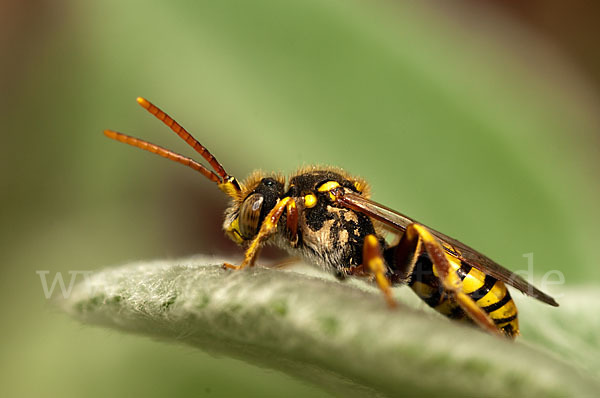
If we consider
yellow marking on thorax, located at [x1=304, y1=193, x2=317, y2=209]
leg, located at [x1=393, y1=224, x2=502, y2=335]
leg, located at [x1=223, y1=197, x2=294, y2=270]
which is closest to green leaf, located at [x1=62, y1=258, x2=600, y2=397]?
leg, located at [x1=223, y1=197, x2=294, y2=270]

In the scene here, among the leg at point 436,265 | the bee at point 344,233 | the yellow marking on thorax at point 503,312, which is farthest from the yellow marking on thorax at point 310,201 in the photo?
the yellow marking on thorax at point 503,312

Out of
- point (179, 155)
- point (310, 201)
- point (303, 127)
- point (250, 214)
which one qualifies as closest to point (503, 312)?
point (310, 201)

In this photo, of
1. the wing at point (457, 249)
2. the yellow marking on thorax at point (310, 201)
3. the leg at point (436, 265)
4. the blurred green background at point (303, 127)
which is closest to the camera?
the leg at point (436, 265)

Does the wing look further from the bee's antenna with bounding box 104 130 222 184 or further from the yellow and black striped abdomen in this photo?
the bee's antenna with bounding box 104 130 222 184

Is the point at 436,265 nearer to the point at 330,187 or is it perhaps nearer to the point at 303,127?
the point at 330,187

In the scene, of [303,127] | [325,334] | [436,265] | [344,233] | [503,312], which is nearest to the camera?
[325,334]

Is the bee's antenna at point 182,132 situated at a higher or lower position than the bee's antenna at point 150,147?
higher

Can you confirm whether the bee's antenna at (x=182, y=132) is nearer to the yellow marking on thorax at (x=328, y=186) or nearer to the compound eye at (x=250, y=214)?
the compound eye at (x=250, y=214)

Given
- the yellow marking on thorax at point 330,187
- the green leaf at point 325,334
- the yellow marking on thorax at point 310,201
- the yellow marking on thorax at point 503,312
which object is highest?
the yellow marking on thorax at point 330,187
